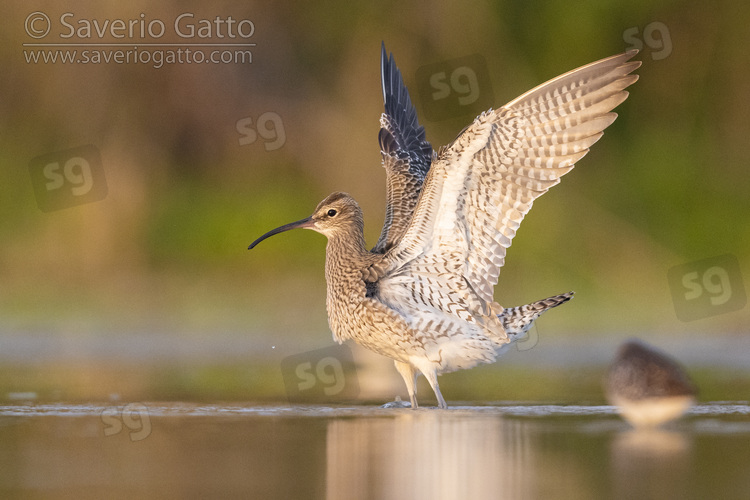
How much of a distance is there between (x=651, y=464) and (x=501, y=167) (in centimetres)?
266

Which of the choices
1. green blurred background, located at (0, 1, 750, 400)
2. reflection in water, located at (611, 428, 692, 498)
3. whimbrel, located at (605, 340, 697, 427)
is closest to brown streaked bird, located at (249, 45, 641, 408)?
whimbrel, located at (605, 340, 697, 427)

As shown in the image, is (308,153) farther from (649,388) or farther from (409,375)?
(649,388)

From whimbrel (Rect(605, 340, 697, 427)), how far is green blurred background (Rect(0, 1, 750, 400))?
14.9 feet

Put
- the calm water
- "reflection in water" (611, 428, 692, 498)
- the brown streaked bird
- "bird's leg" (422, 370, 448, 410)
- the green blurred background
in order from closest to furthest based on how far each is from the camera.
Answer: "reflection in water" (611, 428, 692, 498)
the calm water
the brown streaked bird
"bird's leg" (422, 370, 448, 410)
the green blurred background

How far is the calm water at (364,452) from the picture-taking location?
592 cm

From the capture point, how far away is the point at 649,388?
26.4 ft

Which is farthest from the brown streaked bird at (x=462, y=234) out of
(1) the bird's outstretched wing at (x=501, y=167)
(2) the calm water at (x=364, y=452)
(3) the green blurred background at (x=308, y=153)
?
(3) the green blurred background at (x=308, y=153)

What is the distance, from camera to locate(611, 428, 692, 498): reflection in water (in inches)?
226

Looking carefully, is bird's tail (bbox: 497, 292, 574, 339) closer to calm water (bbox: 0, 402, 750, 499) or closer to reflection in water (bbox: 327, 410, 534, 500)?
calm water (bbox: 0, 402, 750, 499)

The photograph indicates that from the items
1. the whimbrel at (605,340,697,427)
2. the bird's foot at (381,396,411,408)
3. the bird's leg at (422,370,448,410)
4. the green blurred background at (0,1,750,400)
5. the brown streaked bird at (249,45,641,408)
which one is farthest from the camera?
the green blurred background at (0,1,750,400)

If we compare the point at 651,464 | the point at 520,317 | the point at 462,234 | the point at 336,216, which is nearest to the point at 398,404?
the point at 520,317

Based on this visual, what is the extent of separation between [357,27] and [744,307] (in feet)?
18.5

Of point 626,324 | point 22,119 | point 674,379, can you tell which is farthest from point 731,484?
point 22,119

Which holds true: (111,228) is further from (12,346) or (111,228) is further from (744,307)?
(744,307)
